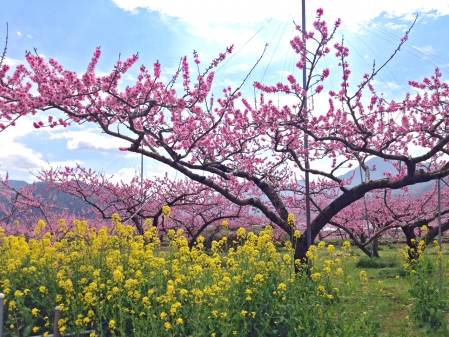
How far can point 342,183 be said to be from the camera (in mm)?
10438

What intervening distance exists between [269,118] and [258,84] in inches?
35.5

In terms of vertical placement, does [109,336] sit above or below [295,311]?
below

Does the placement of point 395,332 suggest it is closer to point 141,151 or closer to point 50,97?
point 141,151

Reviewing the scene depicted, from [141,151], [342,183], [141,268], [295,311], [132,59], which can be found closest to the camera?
[295,311]

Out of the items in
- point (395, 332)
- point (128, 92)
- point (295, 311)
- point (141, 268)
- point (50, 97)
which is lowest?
point (395, 332)

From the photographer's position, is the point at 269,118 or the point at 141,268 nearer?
the point at 141,268

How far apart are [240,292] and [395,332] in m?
3.69

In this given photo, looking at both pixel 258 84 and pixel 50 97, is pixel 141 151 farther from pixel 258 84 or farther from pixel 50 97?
pixel 258 84

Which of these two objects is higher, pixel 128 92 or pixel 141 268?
pixel 128 92

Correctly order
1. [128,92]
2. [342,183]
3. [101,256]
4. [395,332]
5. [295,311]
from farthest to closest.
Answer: [342,183]
[128,92]
[395,332]
[101,256]
[295,311]

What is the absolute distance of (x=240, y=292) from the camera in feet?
17.1

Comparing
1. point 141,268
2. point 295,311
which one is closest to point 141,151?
point 141,268

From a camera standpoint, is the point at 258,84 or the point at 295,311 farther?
the point at 258,84

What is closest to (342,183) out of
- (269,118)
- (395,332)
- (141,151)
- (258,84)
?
(269,118)
